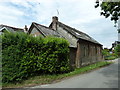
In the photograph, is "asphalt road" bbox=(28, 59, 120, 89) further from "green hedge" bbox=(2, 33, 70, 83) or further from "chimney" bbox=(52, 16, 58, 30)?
"chimney" bbox=(52, 16, 58, 30)

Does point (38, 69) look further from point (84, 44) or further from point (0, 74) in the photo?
point (84, 44)

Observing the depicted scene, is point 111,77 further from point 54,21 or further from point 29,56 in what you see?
point 54,21

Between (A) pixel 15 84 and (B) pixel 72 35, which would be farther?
(B) pixel 72 35

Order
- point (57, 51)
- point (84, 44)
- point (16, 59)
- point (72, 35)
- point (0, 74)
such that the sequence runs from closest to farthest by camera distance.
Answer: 1. point (0, 74)
2. point (16, 59)
3. point (57, 51)
4. point (72, 35)
5. point (84, 44)

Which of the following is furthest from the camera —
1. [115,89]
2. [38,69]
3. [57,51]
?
[57,51]

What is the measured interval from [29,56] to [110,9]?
23.3 ft

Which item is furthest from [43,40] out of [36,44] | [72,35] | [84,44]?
[84,44]

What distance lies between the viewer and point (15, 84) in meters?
8.81

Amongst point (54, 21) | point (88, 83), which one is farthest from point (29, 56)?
point (54, 21)

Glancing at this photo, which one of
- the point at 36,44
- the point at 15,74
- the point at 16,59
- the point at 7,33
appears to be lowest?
the point at 15,74

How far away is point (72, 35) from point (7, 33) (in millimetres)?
11465

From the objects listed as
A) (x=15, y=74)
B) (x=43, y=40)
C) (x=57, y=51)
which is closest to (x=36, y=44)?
(x=43, y=40)

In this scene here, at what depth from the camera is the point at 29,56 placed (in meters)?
10.2

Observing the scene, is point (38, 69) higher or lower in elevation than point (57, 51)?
lower
